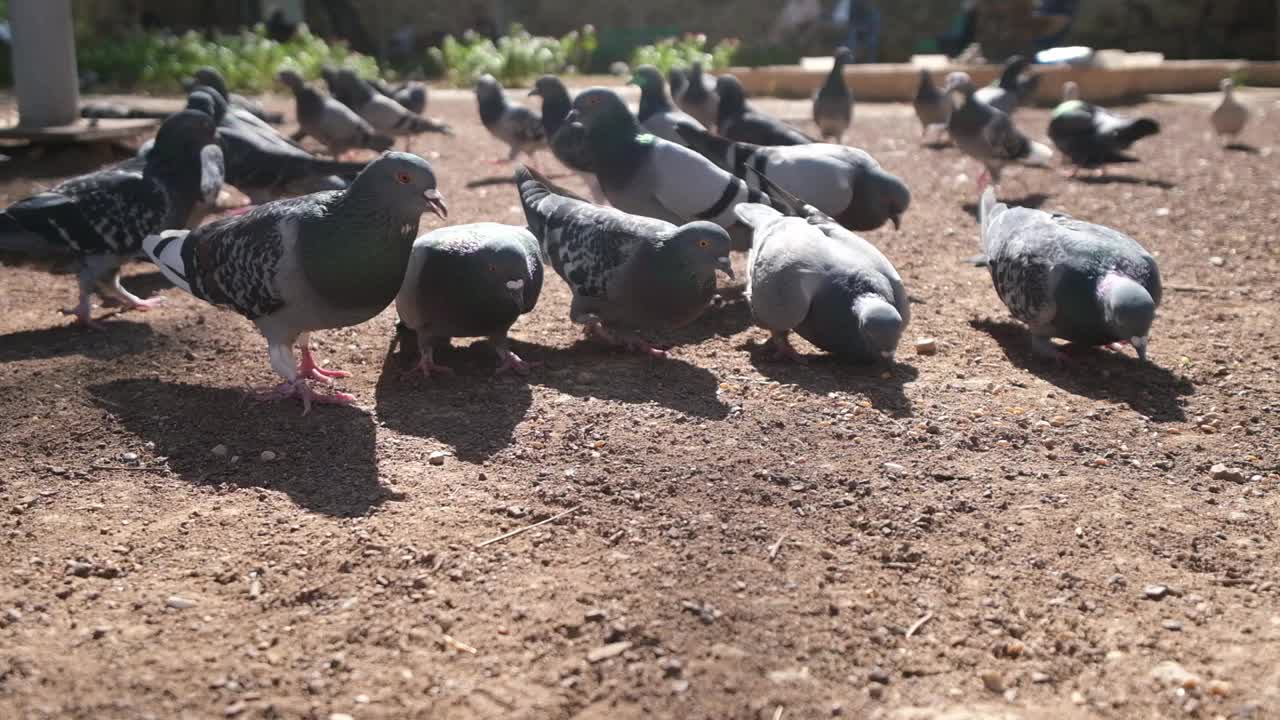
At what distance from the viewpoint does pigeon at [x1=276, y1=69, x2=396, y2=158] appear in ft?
30.5

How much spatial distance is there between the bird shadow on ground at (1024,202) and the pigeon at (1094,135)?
0.76 meters

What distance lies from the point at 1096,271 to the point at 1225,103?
6861mm

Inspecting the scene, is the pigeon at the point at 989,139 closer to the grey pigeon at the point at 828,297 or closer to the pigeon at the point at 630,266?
the grey pigeon at the point at 828,297

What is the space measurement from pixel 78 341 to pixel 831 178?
3696 millimetres

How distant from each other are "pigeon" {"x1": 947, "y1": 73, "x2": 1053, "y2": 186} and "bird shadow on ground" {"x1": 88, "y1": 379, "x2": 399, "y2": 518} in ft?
19.5

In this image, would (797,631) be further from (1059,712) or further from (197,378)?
(197,378)

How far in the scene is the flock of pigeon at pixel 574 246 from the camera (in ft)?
12.9

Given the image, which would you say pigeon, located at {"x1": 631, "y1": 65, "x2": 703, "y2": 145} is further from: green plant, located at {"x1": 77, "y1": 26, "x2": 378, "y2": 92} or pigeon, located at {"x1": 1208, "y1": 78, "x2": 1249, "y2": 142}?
green plant, located at {"x1": 77, "y1": 26, "x2": 378, "y2": 92}

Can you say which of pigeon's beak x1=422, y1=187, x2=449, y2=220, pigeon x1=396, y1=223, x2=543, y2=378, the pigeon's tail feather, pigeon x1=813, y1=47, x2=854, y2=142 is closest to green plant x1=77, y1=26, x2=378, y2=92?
pigeon x1=813, y1=47, x2=854, y2=142

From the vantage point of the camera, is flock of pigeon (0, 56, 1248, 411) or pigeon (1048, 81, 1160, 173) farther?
pigeon (1048, 81, 1160, 173)

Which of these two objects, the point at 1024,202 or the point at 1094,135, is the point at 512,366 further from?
the point at 1094,135

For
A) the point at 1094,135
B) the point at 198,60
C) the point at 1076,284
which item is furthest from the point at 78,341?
the point at 198,60

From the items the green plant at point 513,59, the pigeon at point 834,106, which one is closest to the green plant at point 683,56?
the green plant at point 513,59

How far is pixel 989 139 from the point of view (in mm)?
8562
